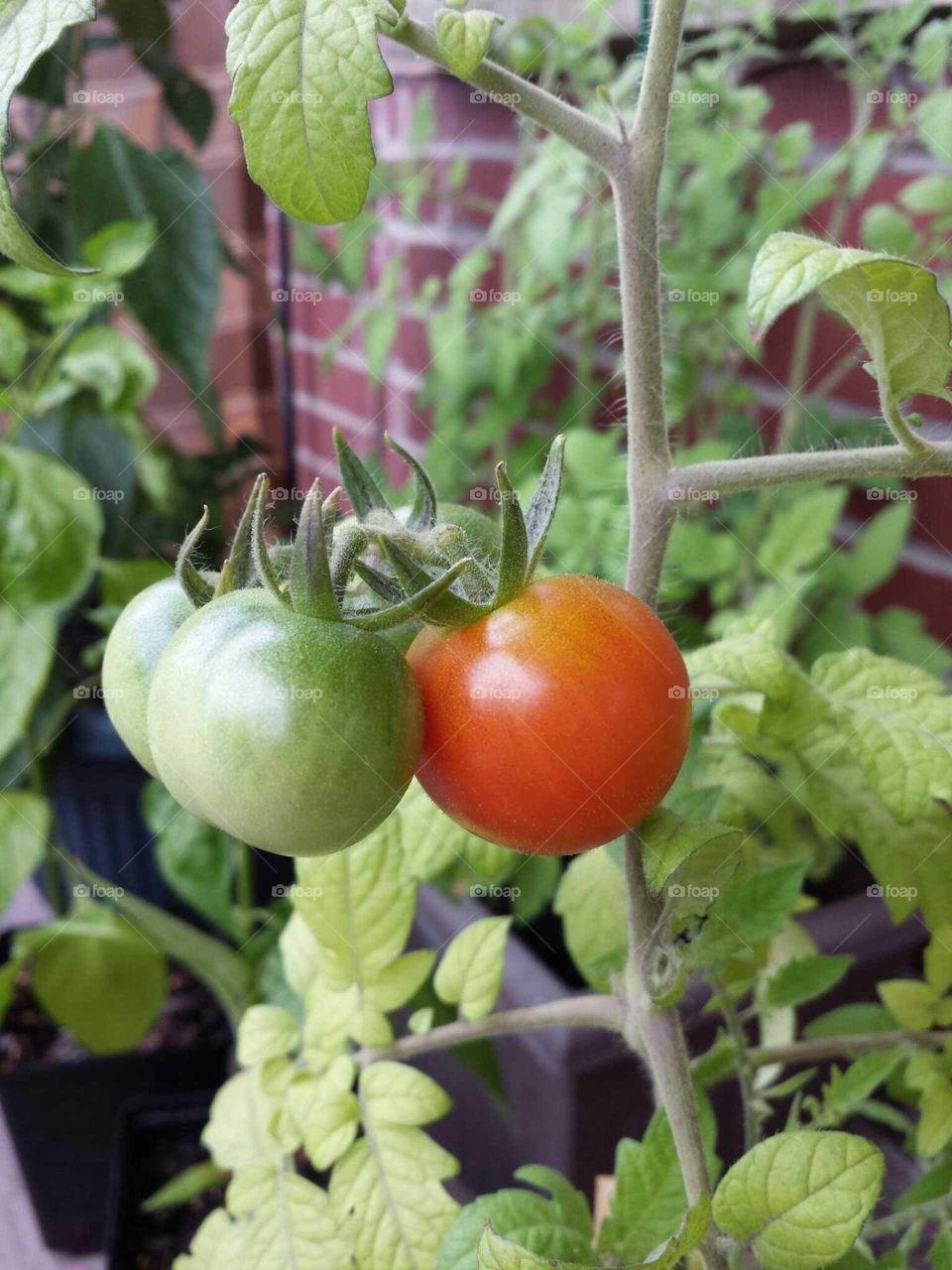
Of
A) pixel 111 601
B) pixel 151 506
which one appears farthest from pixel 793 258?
pixel 151 506

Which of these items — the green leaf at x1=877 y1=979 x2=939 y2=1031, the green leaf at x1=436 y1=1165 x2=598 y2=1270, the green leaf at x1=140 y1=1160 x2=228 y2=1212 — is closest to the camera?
the green leaf at x1=436 y1=1165 x2=598 y2=1270

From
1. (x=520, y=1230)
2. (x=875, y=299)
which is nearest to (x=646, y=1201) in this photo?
(x=520, y=1230)

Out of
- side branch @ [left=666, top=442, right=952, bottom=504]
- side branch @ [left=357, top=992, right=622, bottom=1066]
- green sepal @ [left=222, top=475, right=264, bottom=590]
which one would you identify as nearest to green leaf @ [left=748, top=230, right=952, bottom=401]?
side branch @ [left=666, top=442, right=952, bottom=504]

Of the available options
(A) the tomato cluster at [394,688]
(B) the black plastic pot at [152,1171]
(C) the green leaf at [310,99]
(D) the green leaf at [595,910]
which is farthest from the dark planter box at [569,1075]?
(C) the green leaf at [310,99]

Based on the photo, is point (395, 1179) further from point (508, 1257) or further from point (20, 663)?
point (20, 663)

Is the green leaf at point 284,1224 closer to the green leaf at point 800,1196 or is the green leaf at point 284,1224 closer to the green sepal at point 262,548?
the green leaf at point 800,1196

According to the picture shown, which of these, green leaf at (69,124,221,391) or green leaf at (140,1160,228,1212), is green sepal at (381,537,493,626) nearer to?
green leaf at (140,1160,228,1212)
